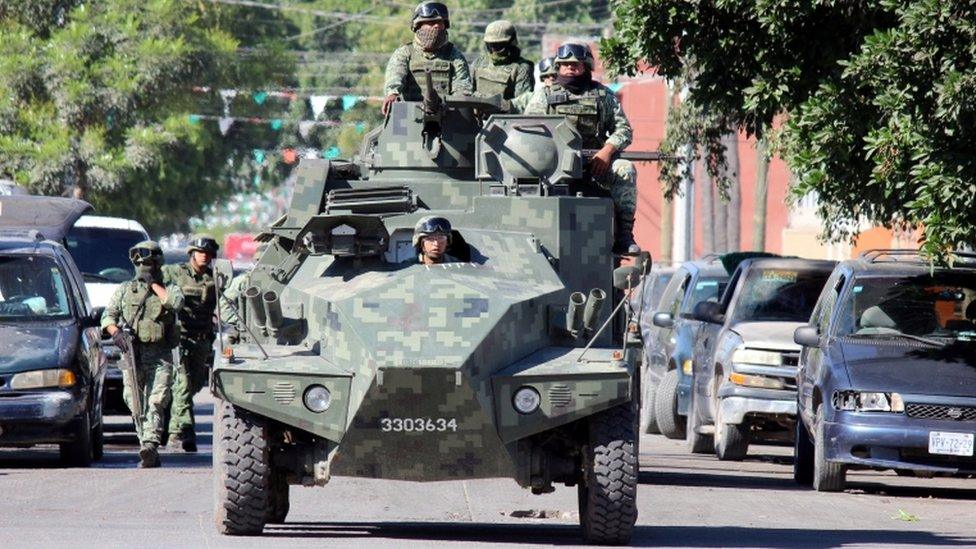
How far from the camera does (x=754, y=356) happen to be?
19.5 meters

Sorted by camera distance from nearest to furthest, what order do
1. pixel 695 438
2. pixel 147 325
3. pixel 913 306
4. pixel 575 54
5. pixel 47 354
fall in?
pixel 575 54 < pixel 913 306 < pixel 47 354 < pixel 147 325 < pixel 695 438

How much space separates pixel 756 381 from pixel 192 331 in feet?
16.4

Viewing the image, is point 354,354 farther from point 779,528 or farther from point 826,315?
point 826,315

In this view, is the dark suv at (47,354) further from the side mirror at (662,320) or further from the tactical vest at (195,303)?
the side mirror at (662,320)

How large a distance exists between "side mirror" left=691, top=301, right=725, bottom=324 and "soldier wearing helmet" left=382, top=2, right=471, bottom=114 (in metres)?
4.15

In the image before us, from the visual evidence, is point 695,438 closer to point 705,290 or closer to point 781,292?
point 781,292

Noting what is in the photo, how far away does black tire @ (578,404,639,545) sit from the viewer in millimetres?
12242

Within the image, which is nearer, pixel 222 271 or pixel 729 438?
pixel 222 271

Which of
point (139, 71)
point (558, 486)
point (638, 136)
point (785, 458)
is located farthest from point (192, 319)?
point (638, 136)

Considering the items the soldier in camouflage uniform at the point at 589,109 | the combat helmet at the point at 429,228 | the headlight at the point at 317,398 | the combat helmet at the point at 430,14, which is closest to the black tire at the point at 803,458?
the soldier in camouflage uniform at the point at 589,109

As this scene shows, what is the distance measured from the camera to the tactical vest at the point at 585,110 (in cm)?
1559

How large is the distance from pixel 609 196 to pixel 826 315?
115 inches

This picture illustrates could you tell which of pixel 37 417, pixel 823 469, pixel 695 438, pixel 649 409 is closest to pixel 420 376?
pixel 823 469

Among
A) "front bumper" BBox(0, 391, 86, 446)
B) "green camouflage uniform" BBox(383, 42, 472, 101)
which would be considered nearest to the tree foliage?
"green camouflage uniform" BBox(383, 42, 472, 101)
